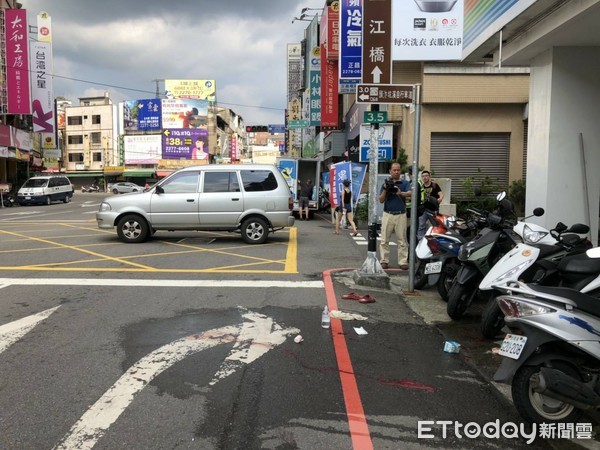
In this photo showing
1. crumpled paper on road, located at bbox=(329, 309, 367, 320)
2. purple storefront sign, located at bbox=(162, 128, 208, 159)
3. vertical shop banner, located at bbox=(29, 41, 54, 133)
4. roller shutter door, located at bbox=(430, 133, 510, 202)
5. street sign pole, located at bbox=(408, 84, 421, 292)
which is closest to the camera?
crumpled paper on road, located at bbox=(329, 309, 367, 320)

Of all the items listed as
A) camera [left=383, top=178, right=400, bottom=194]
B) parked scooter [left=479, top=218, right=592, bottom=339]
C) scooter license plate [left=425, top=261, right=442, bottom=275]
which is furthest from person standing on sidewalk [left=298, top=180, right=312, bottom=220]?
parked scooter [left=479, top=218, right=592, bottom=339]

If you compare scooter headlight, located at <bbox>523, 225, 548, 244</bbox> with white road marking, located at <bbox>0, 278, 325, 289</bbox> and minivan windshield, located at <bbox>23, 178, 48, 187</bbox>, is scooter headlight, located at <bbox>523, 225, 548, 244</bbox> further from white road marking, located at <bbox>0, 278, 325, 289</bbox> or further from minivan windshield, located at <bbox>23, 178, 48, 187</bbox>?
minivan windshield, located at <bbox>23, 178, 48, 187</bbox>

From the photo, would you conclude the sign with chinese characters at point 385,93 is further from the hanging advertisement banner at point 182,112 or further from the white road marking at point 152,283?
the hanging advertisement banner at point 182,112

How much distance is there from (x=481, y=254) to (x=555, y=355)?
8.25 feet

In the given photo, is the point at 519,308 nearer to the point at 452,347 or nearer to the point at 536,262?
the point at 536,262

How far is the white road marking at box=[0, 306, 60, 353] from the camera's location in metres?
5.12

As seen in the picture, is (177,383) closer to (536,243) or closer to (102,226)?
(536,243)

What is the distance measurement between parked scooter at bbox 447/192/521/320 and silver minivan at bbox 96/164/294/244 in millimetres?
6889

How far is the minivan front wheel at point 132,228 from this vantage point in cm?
1210

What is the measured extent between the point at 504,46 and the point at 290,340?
6.89m

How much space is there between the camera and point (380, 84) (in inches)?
281

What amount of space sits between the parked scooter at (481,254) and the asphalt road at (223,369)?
1.64 ft

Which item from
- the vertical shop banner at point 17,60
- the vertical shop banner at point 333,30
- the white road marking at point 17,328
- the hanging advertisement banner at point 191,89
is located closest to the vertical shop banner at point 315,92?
the vertical shop banner at point 333,30

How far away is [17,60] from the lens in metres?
31.4
